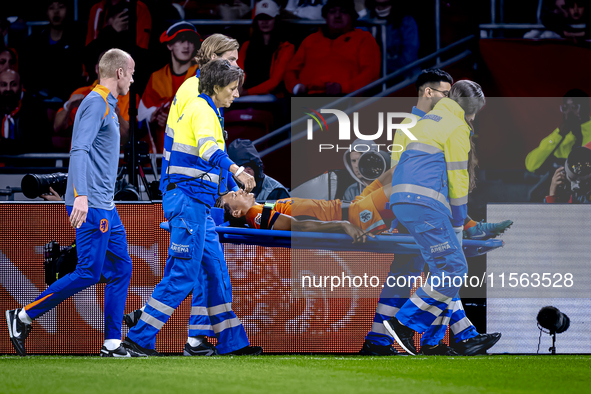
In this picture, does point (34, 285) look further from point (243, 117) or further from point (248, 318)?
point (243, 117)

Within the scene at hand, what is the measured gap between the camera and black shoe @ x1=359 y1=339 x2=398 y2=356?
4.57m

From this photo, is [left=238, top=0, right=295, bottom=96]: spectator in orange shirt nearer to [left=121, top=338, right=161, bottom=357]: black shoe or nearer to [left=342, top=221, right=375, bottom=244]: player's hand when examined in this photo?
[left=342, top=221, right=375, bottom=244]: player's hand

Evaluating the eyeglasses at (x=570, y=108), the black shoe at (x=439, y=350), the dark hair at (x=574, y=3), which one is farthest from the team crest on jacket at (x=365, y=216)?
the dark hair at (x=574, y=3)

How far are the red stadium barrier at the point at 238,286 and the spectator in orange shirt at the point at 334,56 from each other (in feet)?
6.93

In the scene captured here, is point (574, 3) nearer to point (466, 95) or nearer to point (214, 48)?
point (466, 95)

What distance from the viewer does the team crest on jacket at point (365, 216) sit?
4.74 metres

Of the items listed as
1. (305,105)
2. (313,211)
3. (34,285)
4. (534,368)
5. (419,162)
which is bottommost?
(534,368)

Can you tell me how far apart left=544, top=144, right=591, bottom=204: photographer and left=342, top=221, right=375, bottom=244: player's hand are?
1.38 m

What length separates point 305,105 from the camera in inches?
220

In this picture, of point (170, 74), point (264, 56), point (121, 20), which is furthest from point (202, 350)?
point (121, 20)

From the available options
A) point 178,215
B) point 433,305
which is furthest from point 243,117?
point 433,305

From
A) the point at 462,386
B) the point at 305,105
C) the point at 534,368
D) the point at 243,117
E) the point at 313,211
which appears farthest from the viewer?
the point at 243,117

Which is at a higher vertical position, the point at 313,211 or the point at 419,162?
the point at 419,162

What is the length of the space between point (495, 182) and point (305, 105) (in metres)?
1.57
